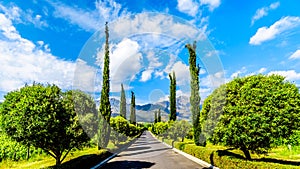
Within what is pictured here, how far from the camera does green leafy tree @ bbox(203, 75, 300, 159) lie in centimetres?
1065

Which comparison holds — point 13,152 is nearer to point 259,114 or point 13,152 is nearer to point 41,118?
point 41,118

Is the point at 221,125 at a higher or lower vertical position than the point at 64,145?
higher

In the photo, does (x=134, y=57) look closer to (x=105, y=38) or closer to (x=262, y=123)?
(x=105, y=38)

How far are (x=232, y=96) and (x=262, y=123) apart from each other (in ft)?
7.15

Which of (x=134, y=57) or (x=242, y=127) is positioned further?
(x=134, y=57)

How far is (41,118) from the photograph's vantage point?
10188mm

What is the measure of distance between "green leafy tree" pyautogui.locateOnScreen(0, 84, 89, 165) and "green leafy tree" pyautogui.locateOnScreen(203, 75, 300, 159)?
7462mm

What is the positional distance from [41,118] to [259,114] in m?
9.63

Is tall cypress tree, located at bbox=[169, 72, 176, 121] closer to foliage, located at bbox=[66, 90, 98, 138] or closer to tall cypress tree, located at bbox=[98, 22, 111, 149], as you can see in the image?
tall cypress tree, located at bbox=[98, 22, 111, 149]

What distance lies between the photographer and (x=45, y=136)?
404 inches

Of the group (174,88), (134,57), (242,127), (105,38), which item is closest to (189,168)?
(242,127)

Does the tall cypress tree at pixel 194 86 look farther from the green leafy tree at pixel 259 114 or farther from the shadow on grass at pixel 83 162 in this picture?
the green leafy tree at pixel 259 114

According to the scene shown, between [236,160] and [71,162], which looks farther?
[71,162]

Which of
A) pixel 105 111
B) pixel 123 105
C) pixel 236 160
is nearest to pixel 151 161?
pixel 236 160
